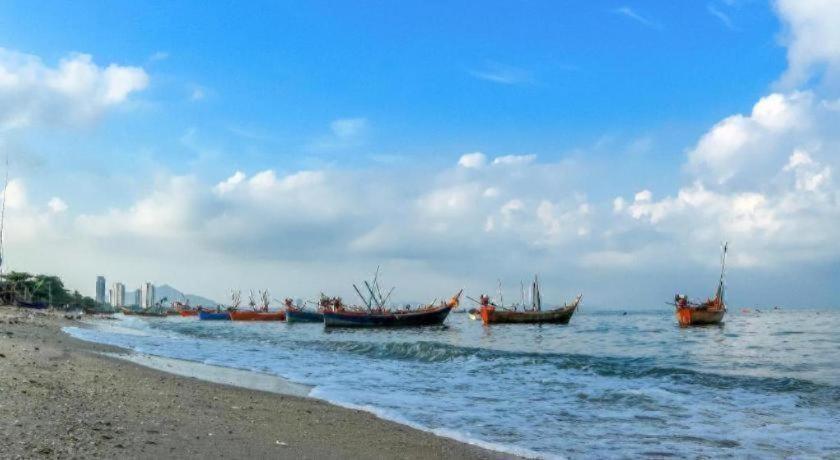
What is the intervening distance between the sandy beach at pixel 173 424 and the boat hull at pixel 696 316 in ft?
182

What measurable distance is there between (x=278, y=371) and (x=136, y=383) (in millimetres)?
6458

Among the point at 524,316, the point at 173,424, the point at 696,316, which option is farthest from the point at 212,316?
the point at 173,424

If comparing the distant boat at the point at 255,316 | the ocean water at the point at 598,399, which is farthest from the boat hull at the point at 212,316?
the ocean water at the point at 598,399

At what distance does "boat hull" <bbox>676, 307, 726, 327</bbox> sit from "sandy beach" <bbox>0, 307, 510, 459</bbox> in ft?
182

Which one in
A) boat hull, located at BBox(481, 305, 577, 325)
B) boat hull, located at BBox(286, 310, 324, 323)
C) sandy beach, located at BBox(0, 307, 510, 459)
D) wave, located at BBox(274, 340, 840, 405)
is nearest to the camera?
sandy beach, located at BBox(0, 307, 510, 459)

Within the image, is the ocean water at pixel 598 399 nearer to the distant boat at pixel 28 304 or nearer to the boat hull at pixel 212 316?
the distant boat at pixel 28 304

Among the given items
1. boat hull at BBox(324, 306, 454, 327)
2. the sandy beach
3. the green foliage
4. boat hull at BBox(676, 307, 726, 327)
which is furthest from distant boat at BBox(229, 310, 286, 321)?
the sandy beach

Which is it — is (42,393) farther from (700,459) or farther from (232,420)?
(700,459)

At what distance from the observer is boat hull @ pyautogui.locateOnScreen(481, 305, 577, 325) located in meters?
70.4

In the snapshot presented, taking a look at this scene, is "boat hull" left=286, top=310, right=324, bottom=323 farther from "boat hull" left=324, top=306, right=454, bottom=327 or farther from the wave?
the wave

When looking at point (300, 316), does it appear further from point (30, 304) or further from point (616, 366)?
point (616, 366)

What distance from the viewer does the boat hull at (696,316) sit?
58.0 metres

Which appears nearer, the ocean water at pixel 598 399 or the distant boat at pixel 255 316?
the ocean water at pixel 598 399

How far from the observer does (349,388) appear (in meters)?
13.7
